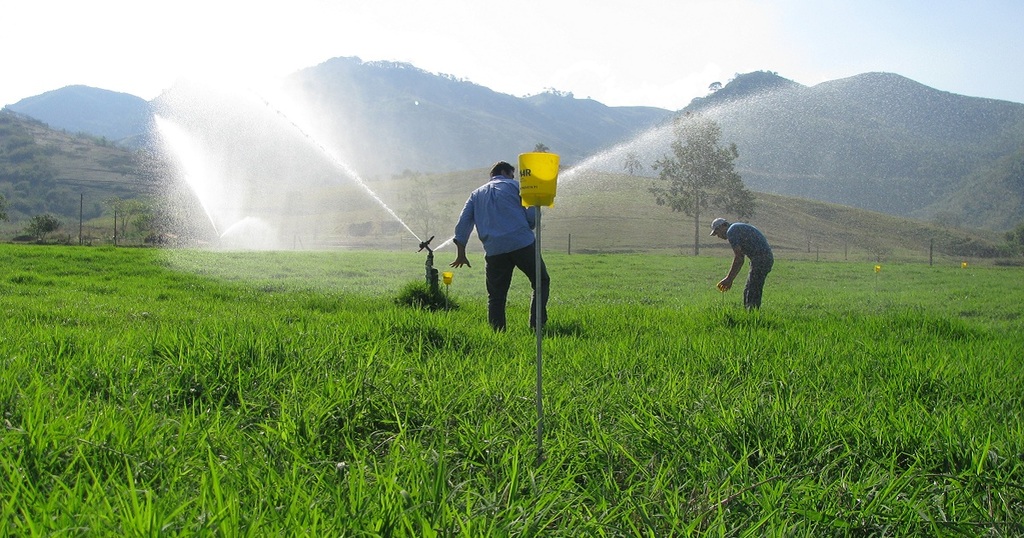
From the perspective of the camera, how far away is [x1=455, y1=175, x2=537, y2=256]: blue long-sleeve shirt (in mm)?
7332

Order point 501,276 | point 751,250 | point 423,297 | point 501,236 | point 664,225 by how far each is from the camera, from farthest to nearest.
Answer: point 664,225 < point 751,250 < point 423,297 < point 501,276 < point 501,236

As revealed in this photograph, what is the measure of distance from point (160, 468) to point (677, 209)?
77.8 metres

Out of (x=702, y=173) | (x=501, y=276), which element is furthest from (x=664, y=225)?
(x=501, y=276)

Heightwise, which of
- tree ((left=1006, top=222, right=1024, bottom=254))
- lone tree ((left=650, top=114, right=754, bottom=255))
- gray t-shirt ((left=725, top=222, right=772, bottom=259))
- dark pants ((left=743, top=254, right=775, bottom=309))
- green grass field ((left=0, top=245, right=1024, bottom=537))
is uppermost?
lone tree ((left=650, top=114, right=754, bottom=255))

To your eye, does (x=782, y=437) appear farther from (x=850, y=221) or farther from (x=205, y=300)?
(x=850, y=221)

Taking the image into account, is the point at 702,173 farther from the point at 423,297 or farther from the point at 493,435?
the point at 493,435

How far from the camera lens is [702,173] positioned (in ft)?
251

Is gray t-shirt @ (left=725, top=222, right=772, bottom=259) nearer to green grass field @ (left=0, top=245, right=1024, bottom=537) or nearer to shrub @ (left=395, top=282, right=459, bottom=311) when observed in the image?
green grass field @ (left=0, top=245, right=1024, bottom=537)

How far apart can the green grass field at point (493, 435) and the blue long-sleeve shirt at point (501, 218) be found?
56.9 inches

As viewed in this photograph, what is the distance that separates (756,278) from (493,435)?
799cm

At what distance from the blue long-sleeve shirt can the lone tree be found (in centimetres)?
7128

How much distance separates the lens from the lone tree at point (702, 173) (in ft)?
251

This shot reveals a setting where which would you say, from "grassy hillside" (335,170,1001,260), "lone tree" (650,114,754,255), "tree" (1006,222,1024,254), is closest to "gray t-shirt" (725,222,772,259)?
"grassy hillside" (335,170,1001,260)

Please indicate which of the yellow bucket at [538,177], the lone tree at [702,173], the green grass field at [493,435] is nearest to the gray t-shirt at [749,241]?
the green grass field at [493,435]
